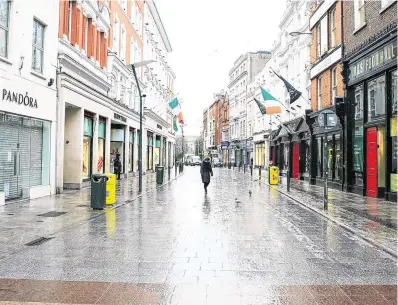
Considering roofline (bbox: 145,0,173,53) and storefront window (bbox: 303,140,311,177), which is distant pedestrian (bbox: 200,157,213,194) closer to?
storefront window (bbox: 303,140,311,177)

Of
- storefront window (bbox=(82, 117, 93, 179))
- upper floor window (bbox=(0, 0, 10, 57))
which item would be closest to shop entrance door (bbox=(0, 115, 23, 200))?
upper floor window (bbox=(0, 0, 10, 57))

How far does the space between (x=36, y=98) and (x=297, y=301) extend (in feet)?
43.2

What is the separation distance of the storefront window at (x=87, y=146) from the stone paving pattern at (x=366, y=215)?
11363 mm

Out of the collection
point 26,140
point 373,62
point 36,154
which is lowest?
point 36,154

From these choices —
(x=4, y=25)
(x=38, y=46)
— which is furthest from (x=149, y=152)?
(x=4, y=25)

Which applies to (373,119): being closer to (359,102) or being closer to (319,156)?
(359,102)

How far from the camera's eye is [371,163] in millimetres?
16812

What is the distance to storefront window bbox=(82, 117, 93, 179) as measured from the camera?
835 inches

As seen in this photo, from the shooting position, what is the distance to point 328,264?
641 cm

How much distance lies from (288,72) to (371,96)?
2096 centimetres

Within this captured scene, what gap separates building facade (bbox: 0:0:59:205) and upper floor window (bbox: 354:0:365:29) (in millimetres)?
13122

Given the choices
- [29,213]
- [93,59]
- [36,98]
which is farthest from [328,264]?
[93,59]

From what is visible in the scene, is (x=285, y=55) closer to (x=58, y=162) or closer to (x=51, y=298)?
(x=58, y=162)

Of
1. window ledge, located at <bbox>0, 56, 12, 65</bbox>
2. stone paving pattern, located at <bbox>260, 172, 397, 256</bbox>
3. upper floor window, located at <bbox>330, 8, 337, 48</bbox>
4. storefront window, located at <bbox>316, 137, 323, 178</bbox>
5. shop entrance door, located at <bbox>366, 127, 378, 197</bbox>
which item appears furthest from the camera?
storefront window, located at <bbox>316, 137, 323, 178</bbox>
